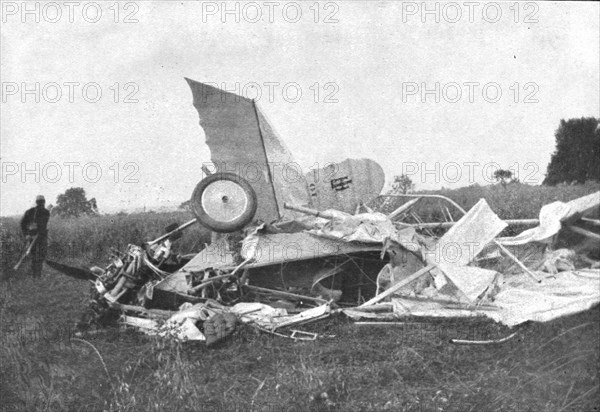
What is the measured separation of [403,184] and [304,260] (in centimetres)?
271

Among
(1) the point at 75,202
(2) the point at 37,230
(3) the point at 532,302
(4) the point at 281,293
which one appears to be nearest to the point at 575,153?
(3) the point at 532,302

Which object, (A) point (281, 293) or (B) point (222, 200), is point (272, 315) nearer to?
(A) point (281, 293)

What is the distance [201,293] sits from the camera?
7273 mm

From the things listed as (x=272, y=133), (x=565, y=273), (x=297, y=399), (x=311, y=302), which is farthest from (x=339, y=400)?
(x=272, y=133)

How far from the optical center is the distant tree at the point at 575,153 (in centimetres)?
944

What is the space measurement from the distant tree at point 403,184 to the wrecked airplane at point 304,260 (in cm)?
92

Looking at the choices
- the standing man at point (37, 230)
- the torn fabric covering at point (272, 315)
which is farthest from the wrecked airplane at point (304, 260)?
the standing man at point (37, 230)

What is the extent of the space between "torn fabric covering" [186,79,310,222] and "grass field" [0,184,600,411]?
217cm

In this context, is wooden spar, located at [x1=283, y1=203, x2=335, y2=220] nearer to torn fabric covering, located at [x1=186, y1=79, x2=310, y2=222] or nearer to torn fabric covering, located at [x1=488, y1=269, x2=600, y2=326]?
torn fabric covering, located at [x1=186, y1=79, x2=310, y2=222]

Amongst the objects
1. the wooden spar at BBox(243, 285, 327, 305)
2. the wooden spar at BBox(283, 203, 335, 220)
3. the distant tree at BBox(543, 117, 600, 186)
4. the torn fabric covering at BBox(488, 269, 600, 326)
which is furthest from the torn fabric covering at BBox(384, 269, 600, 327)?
the distant tree at BBox(543, 117, 600, 186)

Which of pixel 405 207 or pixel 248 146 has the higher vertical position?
pixel 248 146

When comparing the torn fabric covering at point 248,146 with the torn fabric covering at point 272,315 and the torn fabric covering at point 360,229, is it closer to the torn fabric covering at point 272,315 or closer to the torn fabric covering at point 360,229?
the torn fabric covering at point 360,229

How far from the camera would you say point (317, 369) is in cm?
490

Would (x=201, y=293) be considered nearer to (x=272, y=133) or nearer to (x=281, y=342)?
(x=281, y=342)
